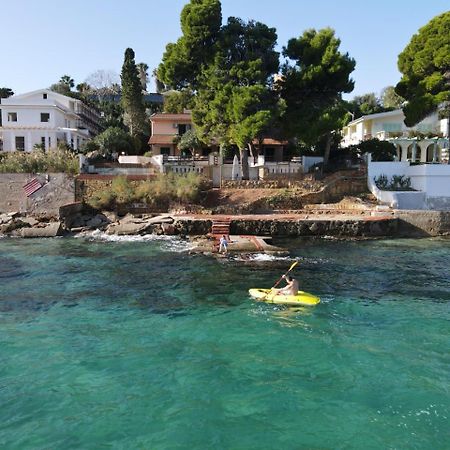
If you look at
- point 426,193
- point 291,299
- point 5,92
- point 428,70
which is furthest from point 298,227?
point 5,92

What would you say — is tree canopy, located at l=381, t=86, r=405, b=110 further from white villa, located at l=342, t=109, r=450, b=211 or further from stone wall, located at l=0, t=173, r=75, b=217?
stone wall, located at l=0, t=173, r=75, b=217

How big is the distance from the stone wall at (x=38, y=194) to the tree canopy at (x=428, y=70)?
97.7 feet

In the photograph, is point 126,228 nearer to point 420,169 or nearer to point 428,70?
point 420,169

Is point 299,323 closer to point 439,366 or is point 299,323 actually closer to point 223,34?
point 439,366

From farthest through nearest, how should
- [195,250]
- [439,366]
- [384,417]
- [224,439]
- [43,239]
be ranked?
[43,239], [195,250], [439,366], [384,417], [224,439]

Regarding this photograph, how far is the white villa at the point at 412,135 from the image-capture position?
42.3m

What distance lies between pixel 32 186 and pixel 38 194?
809mm

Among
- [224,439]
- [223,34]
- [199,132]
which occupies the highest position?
[223,34]

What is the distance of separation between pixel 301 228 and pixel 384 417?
22358mm

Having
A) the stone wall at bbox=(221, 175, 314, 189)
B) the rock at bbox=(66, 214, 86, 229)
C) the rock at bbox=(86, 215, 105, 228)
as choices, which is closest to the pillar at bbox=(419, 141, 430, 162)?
the stone wall at bbox=(221, 175, 314, 189)

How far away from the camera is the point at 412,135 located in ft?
141

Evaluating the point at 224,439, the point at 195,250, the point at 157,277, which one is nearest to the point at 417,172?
the point at 195,250

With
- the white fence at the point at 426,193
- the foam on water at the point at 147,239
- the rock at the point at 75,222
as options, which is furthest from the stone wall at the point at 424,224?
the rock at the point at 75,222

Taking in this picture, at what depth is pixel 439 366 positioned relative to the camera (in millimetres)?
11844
